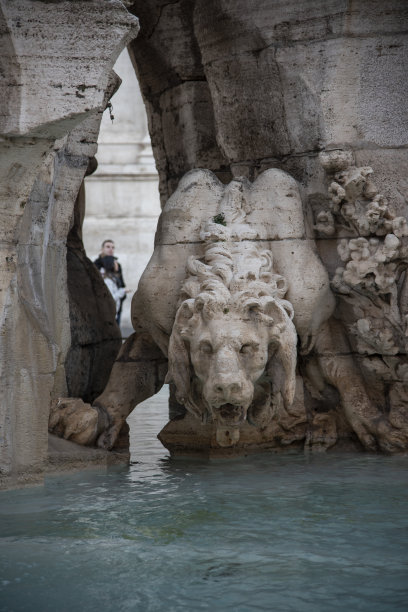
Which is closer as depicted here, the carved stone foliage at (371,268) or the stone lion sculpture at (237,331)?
the stone lion sculpture at (237,331)

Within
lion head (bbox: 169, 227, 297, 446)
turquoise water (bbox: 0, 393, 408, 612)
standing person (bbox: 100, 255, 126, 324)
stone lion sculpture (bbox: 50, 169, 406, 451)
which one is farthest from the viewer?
standing person (bbox: 100, 255, 126, 324)

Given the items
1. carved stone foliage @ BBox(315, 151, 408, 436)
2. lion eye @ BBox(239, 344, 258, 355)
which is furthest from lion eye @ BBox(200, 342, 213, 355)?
carved stone foliage @ BBox(315, 151, 408, 436)

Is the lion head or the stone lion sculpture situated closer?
the lion head

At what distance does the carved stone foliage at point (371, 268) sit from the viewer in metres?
6.38

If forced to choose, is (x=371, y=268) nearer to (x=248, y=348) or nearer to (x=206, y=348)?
(x=248, y=348)

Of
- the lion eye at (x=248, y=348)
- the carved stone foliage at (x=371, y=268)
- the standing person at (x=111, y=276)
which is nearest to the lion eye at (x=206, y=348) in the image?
the lion eye at (x=248, y=348)

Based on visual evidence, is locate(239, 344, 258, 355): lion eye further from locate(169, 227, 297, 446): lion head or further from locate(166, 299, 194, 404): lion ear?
locate(166, 299, 194, 404): lion ear

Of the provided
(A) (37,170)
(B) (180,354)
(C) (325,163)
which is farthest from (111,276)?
(A) (37,170)

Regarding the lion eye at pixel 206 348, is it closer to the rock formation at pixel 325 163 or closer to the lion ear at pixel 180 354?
the lion ear at pixel 180 354

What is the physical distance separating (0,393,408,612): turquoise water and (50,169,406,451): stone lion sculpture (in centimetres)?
34

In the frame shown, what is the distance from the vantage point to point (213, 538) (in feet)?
15.6

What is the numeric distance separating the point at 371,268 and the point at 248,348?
1.00 m

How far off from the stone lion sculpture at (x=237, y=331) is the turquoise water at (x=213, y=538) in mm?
335

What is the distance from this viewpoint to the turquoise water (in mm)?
4039
